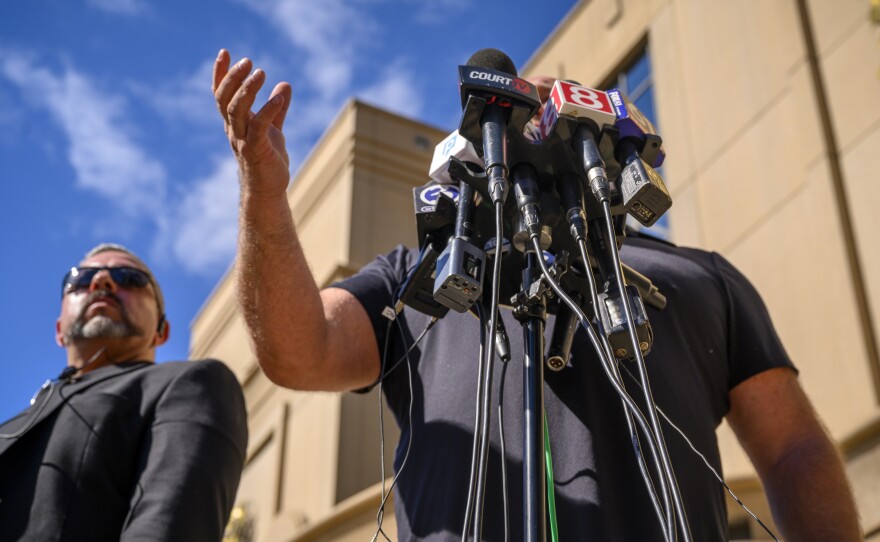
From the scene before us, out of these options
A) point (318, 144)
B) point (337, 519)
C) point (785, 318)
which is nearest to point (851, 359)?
point (785, 318)

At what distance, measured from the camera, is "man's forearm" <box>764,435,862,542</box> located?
2.45m

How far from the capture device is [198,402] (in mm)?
3201

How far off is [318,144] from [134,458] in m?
11.5

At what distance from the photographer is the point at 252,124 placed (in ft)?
7.11

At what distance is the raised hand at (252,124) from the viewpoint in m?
2.10

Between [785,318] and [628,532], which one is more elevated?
[785,318]

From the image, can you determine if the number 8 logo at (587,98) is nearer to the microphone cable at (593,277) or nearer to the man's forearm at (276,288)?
the microphone cable at (593,277)

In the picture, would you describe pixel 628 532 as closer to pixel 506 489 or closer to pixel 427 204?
pixel 506 489

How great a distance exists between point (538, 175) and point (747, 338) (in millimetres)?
900

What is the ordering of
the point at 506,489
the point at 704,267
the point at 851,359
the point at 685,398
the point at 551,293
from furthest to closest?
the point at 851,359
the point at 704,267
the point at 685,398
the point at 506,489
the point at 551,293

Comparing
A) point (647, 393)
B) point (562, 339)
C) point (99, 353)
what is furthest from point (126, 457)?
point (647, 393)

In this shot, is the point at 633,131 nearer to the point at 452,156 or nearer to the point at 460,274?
the point at 452,156

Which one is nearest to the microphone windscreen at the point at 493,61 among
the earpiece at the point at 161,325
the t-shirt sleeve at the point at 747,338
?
the t-shirt sleeve at the point at 747,338

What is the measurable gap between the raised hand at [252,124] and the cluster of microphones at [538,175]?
35cm
